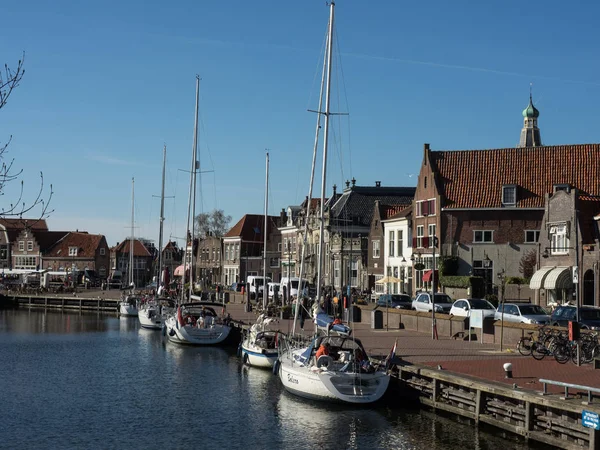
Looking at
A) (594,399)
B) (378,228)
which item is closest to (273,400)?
(594,399)

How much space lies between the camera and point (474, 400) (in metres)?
27.2

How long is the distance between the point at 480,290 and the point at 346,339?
31.0 meters

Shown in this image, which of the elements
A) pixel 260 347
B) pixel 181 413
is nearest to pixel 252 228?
pixel 260 347

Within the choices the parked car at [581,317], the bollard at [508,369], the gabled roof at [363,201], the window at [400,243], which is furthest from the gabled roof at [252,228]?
the bollard at [508,369]

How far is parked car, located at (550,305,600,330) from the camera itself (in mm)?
36562

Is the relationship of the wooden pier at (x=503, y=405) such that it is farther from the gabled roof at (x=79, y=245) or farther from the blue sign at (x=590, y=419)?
the gabled roof at (x=79, y=245)

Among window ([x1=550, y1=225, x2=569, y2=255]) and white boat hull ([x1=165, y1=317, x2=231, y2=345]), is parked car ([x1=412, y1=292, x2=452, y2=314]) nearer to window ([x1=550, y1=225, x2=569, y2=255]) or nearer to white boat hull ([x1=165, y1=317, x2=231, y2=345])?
window ([x1=550, y1=225, x2=569, y2=255])

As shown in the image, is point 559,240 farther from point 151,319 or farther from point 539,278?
point 151,319

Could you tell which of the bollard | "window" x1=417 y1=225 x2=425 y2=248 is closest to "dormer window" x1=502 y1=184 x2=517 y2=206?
"window" x1=417 y1=225 x2=425 y2=248

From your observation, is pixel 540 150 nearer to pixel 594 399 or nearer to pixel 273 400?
pixel 273 400

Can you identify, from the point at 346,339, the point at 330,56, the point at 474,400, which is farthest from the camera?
the point at 330,56

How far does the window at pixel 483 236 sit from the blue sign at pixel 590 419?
1796 inches

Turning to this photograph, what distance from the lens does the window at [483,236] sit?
6619 centimetres

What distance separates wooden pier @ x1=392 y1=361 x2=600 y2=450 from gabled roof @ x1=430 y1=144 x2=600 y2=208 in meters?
36.9
